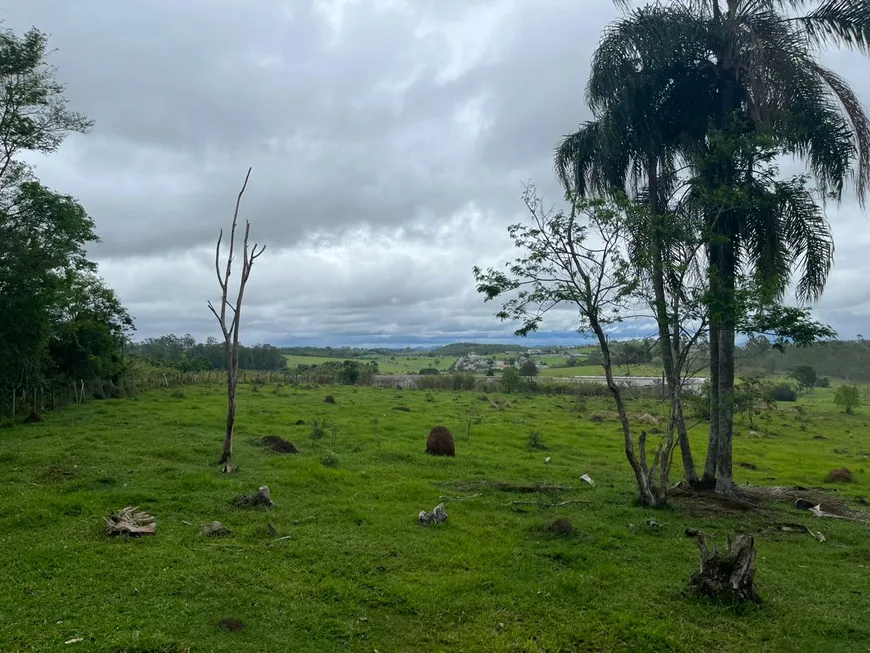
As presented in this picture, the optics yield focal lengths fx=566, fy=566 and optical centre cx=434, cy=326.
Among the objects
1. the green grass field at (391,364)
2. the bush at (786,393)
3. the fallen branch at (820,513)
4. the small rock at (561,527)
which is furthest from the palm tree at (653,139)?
the green grass field at (391,364)

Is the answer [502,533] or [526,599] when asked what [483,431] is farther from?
[526,599]

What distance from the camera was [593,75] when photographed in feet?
50.0

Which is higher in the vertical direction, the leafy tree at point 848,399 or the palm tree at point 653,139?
the palm tree at point 653,139

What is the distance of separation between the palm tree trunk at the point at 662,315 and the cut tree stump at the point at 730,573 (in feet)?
15.4

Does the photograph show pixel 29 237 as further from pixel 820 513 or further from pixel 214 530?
pixel 820 513

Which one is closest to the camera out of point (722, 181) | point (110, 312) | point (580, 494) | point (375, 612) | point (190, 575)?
point (375, 612)

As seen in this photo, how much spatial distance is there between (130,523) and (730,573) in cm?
1007

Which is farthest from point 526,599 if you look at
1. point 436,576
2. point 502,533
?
point 502,533

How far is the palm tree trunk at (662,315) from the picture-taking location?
1245cm

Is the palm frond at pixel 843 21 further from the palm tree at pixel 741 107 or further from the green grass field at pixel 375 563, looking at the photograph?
the green grass field at pixel 375 563

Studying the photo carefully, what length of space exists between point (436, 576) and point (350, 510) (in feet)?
12.7

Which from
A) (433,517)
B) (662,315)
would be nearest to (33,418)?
(433,517)

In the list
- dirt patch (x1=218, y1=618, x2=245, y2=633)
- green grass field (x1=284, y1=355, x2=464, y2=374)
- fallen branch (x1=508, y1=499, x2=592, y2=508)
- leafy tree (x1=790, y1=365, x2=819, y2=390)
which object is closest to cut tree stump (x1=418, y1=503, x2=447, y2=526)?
fallen branch (x1=508, y1=499, x2=592, y2=508)

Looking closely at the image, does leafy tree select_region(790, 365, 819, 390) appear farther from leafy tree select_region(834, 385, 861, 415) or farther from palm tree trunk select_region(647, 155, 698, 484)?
palm tree trunk select_region(647, 155, 698, 484)
